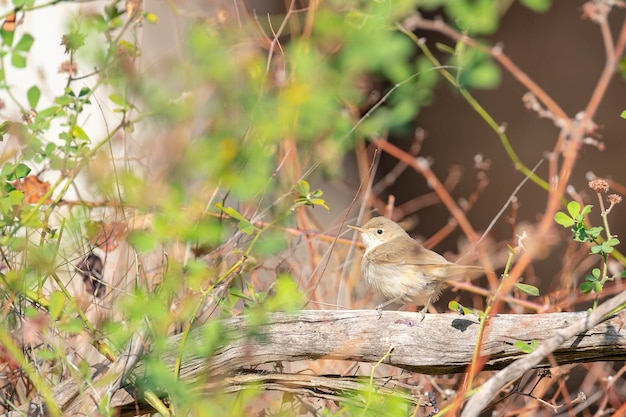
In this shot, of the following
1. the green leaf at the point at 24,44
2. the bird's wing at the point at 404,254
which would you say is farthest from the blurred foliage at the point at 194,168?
the bird's wing at the point at 404,254

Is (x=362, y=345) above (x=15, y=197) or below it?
below

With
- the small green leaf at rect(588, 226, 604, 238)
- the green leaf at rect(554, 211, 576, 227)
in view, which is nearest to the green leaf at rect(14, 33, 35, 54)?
the green leaf at rect(554, 211, 576, 227)

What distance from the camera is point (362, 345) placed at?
2805 mm

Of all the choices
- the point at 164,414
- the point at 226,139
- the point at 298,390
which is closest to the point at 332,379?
the point at 298,390

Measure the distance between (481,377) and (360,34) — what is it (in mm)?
1858

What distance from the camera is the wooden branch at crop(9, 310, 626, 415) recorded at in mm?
2746

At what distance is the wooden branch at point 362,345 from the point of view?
2.75 m

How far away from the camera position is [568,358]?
2781 mm

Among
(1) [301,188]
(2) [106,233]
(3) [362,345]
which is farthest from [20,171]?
(3) [362,345]

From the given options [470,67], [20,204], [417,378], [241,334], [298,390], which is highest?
[470,67]

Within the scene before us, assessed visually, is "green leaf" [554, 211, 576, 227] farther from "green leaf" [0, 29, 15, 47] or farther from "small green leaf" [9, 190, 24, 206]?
"green leaf" [0, 29, 15, 47]

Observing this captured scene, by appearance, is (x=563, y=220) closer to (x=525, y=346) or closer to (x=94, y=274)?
(x=525, y=346)

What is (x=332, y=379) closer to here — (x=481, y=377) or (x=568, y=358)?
(x=568, y=358)

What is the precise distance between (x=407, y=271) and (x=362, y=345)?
89 cm
